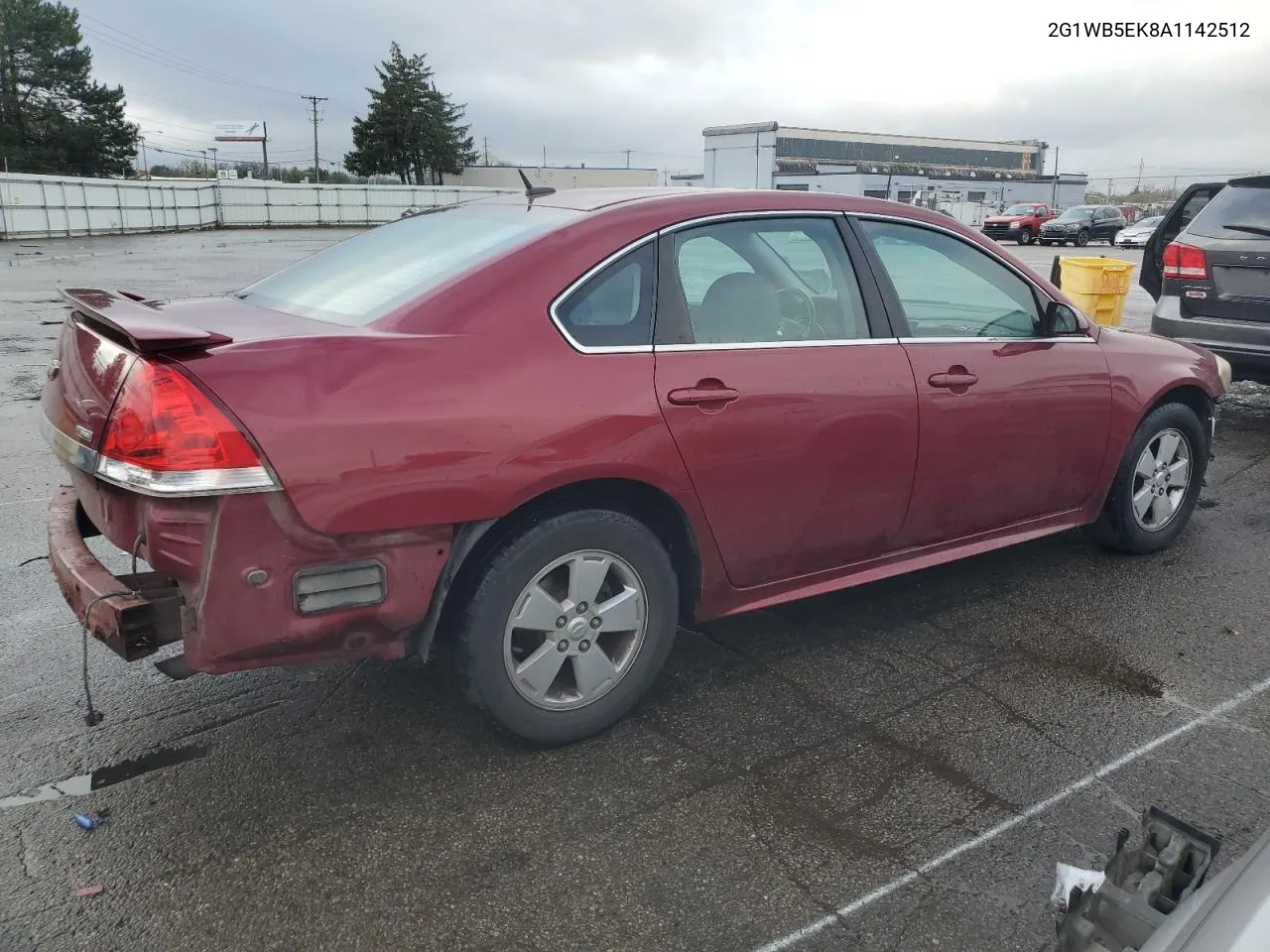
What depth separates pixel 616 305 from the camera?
310 cm

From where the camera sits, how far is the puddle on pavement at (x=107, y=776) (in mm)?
2875

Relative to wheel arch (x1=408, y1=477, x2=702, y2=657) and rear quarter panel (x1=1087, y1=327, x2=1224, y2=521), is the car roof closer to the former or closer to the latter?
wheel arch (x1=408, y1=477, x2=702, y2=657)

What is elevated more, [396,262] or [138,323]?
[396,262]

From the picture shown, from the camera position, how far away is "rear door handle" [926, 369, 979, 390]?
371cm

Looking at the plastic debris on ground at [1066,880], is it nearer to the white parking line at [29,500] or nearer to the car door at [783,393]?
the car door at [783,393]

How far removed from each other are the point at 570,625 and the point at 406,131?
76.3 meters

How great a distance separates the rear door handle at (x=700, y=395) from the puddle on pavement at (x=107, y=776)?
178 centimetres

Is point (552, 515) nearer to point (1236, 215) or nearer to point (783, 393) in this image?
point (783, 393)

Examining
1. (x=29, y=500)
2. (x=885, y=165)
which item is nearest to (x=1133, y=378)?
(x=29, y=500)

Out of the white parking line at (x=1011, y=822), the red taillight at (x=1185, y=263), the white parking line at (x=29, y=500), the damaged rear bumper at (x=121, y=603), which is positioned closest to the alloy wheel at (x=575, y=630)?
the damaged rear bumper at (x=121, y=603)

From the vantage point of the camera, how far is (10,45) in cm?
5450

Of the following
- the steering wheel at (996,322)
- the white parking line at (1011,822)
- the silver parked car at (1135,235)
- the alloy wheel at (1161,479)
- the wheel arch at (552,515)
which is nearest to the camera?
the white parking line at (1011,822)

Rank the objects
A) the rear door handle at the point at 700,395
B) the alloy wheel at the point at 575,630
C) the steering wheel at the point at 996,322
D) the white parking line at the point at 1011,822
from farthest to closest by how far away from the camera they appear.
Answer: the steering wheel at the point at 996,322, the rear door handle at the point at 700,395, the alloy wheel at the point at 575,630, the white parking line at the point at 1011,822

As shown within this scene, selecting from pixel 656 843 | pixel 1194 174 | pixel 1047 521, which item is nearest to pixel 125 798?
pixel 656 843
